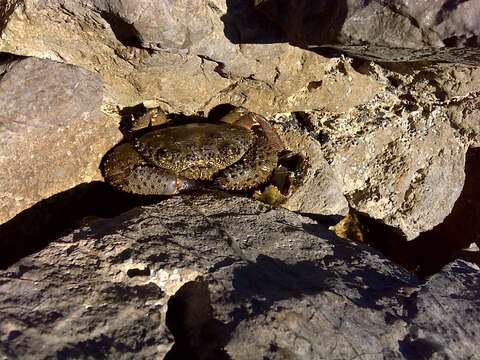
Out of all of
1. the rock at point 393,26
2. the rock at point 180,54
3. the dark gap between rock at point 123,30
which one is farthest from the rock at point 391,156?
the dark gap between rock at point 123,30

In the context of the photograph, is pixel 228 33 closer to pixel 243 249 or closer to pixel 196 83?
pixel 196 83

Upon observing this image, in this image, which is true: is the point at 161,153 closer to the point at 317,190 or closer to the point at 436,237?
the point at 317,190

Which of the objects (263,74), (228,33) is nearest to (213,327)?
(228,33)

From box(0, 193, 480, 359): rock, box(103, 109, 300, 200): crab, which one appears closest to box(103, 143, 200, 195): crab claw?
box(103, 109, 300, 200): crab

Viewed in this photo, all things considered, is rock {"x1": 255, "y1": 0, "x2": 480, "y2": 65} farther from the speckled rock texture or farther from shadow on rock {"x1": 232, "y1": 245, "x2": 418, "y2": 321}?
shadow on rock {"x1": 232, "y1": 245, "x2": 418, "y2": 321}

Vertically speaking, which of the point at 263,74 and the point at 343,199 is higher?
the point at 263,74

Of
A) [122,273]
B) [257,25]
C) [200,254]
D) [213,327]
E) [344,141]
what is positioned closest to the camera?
[213,327]

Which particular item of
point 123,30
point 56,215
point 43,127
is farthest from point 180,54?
point 56,215
